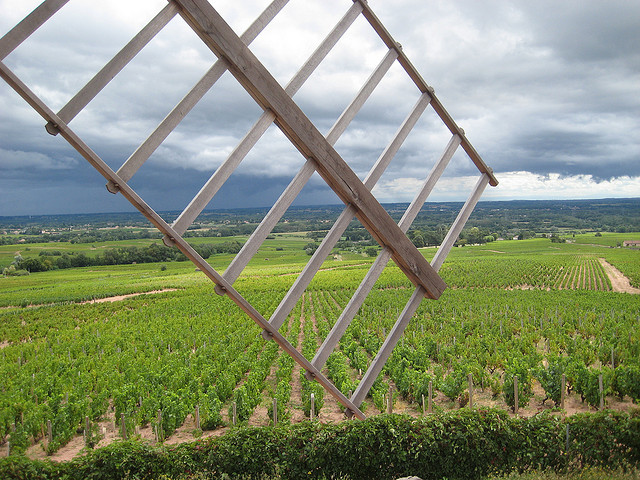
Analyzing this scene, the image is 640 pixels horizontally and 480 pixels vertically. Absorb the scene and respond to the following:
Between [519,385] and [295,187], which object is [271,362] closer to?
[519,385]

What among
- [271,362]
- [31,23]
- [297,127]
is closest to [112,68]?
[31,23]

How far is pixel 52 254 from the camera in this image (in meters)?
65.9

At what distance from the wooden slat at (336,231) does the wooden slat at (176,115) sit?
0.97m

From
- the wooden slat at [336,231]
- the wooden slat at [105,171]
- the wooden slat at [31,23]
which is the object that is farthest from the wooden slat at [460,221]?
the wooden slat at [31,23]

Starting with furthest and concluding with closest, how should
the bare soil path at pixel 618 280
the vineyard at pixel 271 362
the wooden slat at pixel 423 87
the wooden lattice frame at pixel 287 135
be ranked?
the bare soil path at pixel 618 280
the vineyard at pixel 271 362
the wooden slat at pixel 423 87
the wooden lattice frame at pixel 287 135

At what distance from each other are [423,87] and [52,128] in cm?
245

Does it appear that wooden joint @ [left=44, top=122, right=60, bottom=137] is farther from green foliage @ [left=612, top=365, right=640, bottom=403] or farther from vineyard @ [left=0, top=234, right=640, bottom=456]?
green foliage @ [left=612, top=365, right=640, bottom=403]

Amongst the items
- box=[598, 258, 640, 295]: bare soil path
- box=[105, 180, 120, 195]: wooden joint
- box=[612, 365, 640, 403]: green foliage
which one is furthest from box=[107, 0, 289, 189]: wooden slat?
box=[598, 258, 640, 295]: bare soil path

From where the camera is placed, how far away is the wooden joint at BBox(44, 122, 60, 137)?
1.71 meters

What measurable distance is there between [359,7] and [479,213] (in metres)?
193

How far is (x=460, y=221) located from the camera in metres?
3.40

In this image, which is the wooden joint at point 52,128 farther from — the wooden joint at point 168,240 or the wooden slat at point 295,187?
the wooden slat at point 295,187

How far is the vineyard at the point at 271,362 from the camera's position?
11.6 metres

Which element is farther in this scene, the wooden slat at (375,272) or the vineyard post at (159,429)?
the vineyard post at (159,429)
